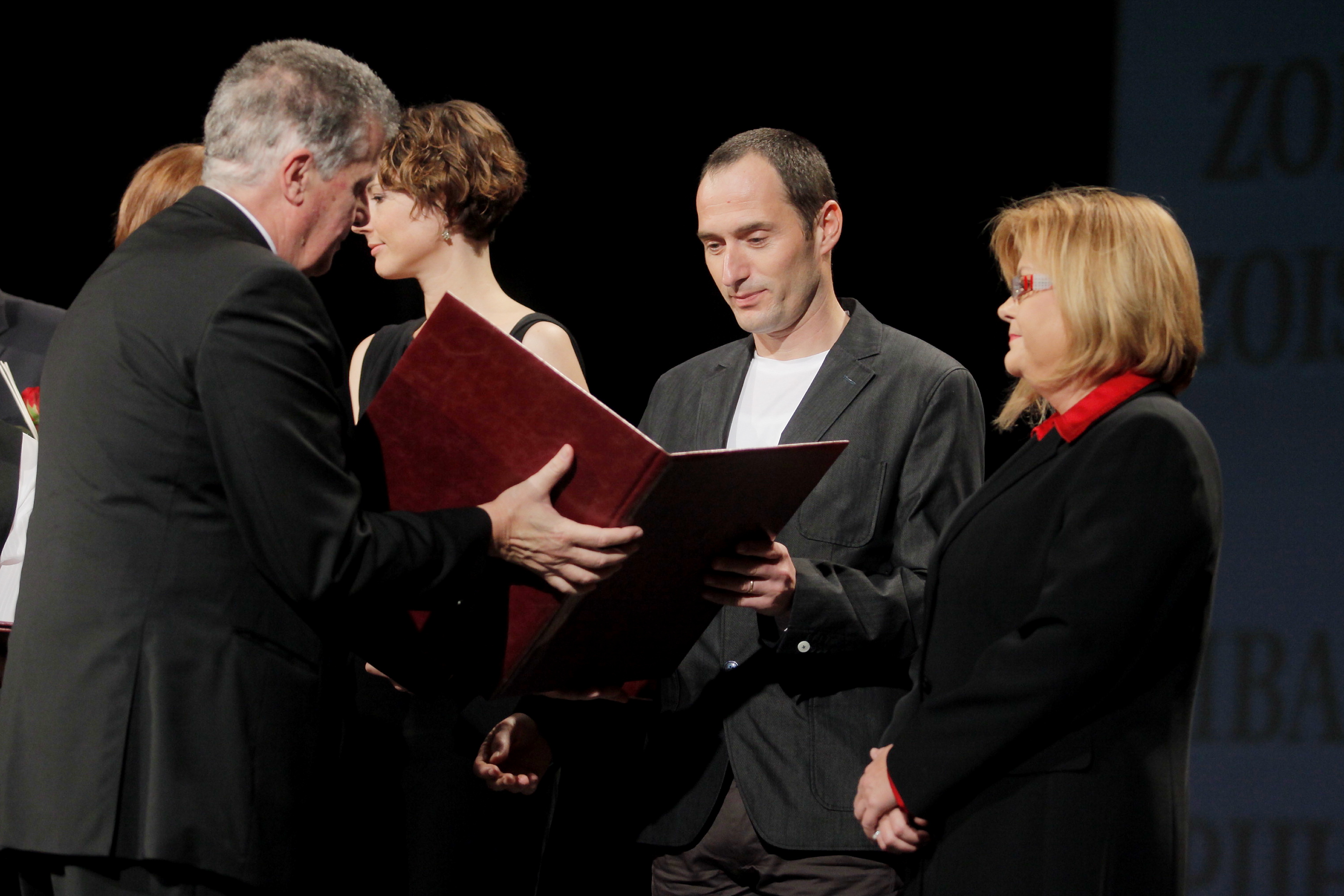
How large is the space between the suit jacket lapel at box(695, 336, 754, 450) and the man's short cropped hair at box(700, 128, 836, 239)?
0.24 meters

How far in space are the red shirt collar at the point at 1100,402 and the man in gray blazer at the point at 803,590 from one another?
0.39 metres

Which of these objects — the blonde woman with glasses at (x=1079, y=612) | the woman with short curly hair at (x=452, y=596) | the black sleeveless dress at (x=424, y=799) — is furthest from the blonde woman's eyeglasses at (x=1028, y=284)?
the black sleeveless dress at (x=424, y=799)

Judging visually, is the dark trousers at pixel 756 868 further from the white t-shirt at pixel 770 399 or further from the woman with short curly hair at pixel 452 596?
the white t-shirt at pixel 770 399

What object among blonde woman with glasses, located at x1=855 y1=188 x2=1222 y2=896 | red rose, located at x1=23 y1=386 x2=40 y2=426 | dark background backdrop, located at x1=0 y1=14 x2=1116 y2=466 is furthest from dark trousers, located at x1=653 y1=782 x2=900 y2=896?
dark background backdrop, located at x1=0 y1=14 x2=1116 y2=466

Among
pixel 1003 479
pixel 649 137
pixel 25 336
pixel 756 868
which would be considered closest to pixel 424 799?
pixel 756 868

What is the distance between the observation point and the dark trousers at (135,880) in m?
1.33

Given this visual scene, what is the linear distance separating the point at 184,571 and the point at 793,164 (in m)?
1.22

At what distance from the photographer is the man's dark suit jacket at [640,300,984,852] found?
69.9 inches

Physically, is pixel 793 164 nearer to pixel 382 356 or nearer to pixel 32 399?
pixel 382 356

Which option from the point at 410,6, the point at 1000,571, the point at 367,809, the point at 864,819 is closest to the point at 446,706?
the point at 367,809

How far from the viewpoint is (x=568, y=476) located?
4.86ft

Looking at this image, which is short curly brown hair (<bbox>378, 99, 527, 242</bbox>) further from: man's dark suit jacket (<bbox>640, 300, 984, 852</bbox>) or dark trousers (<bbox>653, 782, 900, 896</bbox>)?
dark trousers (<bbox>653, 782, 900, 896</bbox>)

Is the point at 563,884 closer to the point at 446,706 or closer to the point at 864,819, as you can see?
the point at 446,706

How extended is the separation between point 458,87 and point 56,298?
1409 millimetres
